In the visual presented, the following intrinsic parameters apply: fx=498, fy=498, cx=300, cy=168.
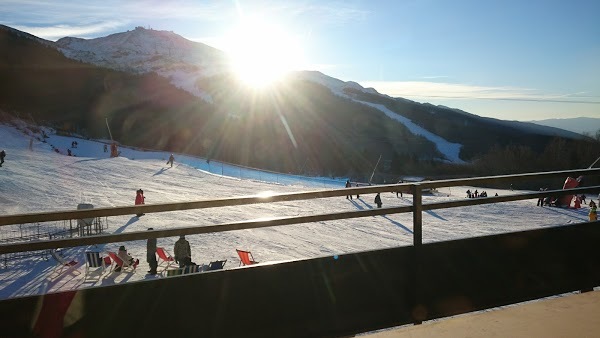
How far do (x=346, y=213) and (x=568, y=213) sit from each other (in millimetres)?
26426

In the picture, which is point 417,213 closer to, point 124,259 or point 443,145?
point 124,259

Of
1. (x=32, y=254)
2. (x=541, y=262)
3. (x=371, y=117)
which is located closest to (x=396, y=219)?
(x=32, y=254)

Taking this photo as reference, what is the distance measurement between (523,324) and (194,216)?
22750mm

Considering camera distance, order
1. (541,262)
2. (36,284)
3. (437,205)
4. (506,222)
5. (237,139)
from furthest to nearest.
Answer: (237,139), (506,222), (36,284), (541,262), (437,205)

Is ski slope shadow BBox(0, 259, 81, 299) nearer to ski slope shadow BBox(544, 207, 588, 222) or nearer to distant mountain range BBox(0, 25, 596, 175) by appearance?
ski slope shadow BBox(544, 207, 588, 222)

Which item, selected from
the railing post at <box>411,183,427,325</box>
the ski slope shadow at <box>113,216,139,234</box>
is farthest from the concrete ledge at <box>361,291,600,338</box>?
the ski slope shadow at <box>113,216,139,234</box>

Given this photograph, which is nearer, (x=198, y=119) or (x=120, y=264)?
(x=120, y=264)

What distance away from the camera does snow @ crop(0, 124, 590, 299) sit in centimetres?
1588

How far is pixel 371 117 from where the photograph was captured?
181 meters

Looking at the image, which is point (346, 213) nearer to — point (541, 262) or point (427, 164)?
point (541, 262)

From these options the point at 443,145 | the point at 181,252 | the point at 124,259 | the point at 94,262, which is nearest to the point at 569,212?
the point at 181,252

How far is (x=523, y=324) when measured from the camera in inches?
163

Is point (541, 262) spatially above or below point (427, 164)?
above

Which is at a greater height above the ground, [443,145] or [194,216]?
[194,216]
